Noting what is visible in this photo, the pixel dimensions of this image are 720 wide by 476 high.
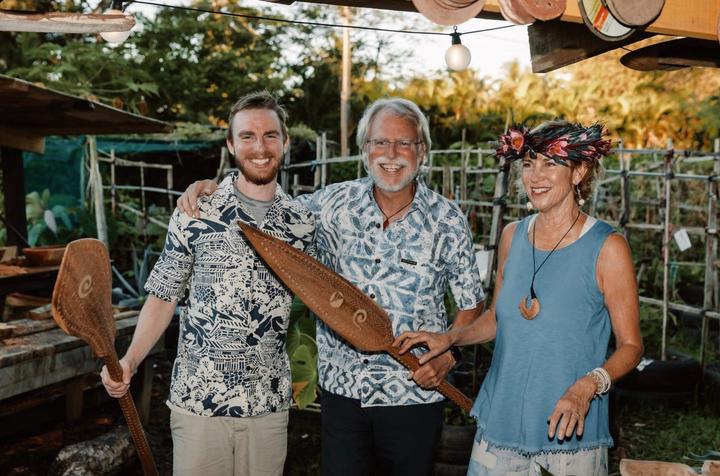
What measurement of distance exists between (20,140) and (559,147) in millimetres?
5585

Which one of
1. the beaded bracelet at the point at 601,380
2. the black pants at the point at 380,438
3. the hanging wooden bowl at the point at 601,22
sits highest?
the hanging wooden bowl at the point at 601,22

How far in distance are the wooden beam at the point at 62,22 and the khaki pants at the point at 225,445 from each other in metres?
1.25

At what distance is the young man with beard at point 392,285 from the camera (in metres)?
2.43

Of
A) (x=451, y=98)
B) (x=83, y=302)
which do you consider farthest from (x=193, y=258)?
(x=451, y=98)

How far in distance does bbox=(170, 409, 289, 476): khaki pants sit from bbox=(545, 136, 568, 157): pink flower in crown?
1.27 metres

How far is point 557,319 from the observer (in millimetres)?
2045

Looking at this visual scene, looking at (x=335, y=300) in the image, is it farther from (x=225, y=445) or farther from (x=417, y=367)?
(x=225, y=445)

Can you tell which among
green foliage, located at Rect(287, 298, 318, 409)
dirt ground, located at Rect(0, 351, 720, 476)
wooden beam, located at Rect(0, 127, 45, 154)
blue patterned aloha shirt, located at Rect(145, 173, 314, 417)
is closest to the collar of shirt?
blue patterned aloha shirt, located at Rect(145, 173, 314, 417)

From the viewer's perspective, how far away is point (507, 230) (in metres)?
2.38

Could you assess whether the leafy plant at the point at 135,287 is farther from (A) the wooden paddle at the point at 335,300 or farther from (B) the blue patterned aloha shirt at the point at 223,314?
(A) the wooden paddle at the point at 335,300

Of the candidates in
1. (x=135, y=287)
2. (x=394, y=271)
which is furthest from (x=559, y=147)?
(x=135, y=287)

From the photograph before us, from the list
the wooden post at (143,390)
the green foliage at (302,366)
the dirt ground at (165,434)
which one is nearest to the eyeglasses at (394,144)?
the green foliage at (302,366)

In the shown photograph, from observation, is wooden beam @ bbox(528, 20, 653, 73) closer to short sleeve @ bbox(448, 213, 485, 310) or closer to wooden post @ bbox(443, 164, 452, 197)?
short sleeve @ bbox(448, 213, 485, 310)

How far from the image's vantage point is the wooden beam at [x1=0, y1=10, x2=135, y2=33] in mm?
2004
